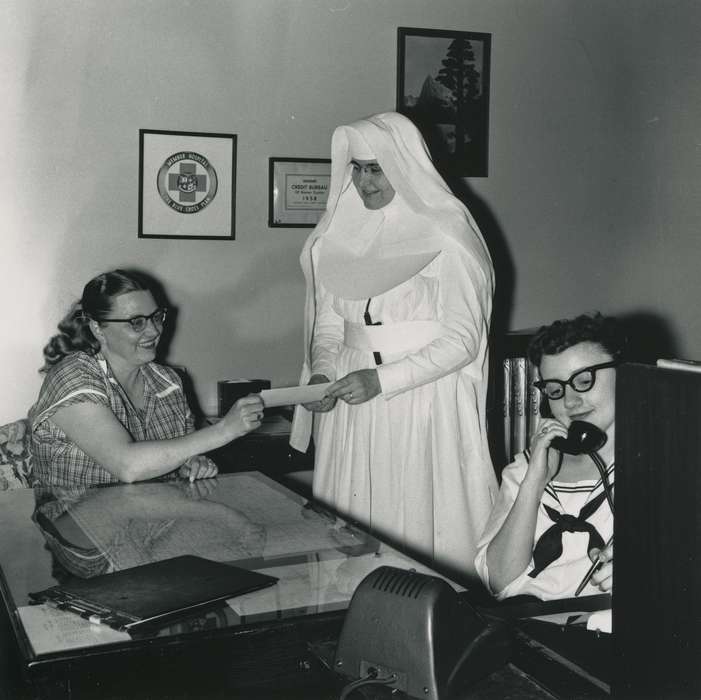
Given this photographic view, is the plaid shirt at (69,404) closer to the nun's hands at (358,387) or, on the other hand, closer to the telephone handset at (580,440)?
the nun's hands at (358,387)

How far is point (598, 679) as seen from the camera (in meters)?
1.22

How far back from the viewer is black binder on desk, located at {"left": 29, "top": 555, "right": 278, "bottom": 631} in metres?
1.47

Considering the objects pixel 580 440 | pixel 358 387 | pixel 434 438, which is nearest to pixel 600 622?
pixel 580 440

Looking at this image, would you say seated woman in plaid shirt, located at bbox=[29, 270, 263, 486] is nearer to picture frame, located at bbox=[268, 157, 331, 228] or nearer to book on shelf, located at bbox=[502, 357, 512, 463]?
picture frame, located at bbox=[268, 157, 331, 228]

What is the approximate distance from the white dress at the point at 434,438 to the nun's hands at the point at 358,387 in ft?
0.21

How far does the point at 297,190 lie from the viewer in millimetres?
4117

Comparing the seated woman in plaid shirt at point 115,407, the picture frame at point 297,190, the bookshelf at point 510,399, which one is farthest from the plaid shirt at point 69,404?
the bookshelf at point 510,399

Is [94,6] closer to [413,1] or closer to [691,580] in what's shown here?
[413,1]

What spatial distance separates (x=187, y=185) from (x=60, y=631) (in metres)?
2.75

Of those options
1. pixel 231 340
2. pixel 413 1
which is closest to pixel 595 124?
pixel 413 1

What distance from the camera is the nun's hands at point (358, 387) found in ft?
→ 9.77

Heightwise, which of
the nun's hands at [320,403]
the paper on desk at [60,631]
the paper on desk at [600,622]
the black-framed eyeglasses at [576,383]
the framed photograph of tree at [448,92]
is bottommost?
the paper on desk at [60,631]

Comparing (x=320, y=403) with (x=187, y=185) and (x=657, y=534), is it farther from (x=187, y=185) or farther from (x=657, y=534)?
(x=657, y=534)

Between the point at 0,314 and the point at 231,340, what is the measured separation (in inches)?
37.4
